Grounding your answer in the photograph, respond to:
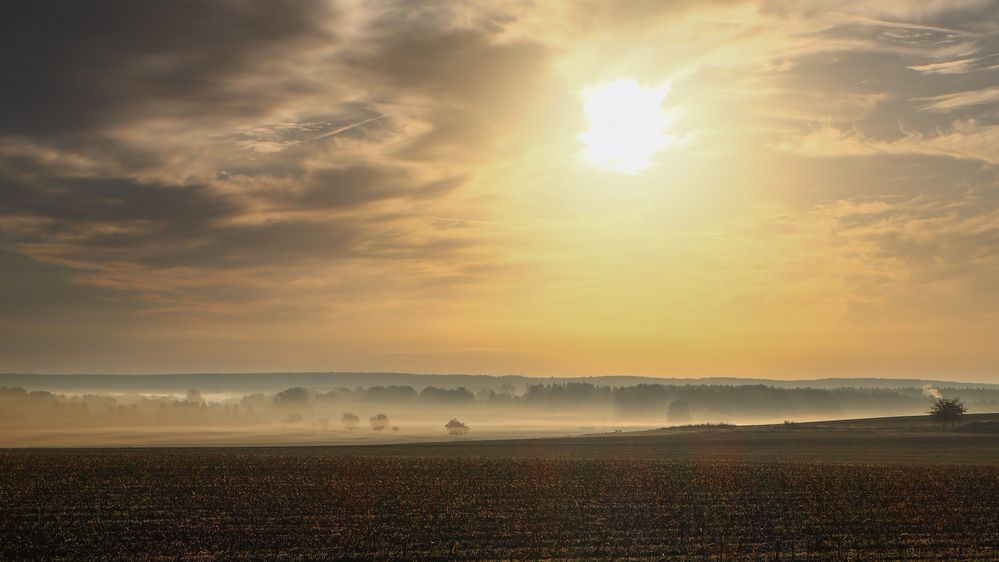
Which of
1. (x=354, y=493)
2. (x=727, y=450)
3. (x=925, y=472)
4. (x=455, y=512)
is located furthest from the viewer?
(x=727, y=450)

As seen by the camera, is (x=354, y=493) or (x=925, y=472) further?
(x=925, y=472)

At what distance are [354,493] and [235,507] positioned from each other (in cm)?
702

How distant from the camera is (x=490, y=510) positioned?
37875 mm

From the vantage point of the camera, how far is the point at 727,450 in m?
87.8

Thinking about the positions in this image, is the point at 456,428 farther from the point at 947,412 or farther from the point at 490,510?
the point at 490,510

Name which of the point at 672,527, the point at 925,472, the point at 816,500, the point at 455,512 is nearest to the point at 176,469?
the point at 455,512

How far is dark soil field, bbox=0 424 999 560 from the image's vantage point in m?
29.3

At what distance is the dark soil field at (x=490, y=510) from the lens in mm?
29344

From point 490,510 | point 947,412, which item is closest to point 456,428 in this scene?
point 947,412

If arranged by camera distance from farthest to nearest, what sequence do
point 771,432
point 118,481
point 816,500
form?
point 771,432
point 118,481
point 816,500

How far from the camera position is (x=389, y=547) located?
29.5m

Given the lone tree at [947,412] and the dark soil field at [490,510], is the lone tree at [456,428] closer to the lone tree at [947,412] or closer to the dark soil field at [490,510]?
the lone tree at [947,412]

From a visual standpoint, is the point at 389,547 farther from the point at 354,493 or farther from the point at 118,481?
the point at 118,481

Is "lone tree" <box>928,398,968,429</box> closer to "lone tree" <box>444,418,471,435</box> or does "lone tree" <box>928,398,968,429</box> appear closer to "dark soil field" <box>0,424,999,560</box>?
"dark soil field" <box>0,424,999,560</box>
